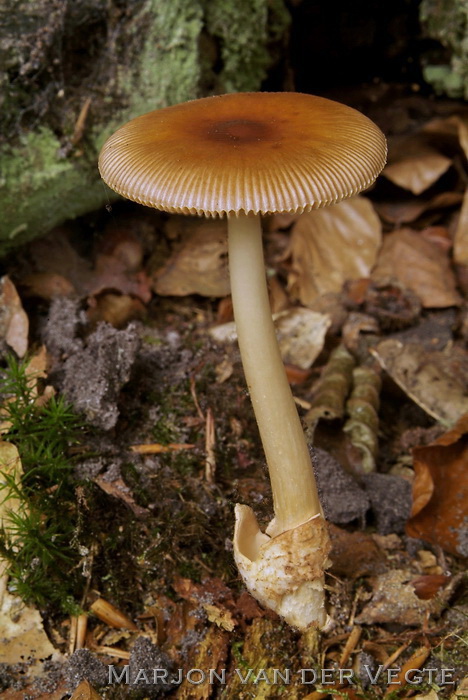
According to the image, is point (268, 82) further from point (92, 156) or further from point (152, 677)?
point (152, 677)

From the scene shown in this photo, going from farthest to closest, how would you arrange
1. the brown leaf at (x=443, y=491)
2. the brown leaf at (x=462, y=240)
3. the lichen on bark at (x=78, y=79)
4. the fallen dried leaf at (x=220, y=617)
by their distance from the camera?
1. the brown leaf at (x=462, y=240)
2. the lichen on bark at (x=78, y=79)
3. the brown leaf at (x=443, y=491)
4. the fallen dried leaf at (x=220, y=617)

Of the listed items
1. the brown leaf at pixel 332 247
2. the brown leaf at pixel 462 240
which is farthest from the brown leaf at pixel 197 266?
the brown leaf at pixel 462 240

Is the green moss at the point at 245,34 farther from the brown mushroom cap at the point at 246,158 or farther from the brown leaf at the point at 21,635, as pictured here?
the brown leaf at the point at 21,635

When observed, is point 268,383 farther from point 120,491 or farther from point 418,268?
point 418,268

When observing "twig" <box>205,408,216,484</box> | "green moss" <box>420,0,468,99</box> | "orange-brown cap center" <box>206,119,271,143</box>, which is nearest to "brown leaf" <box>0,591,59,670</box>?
"twig" <box>205,408,216,484</box>

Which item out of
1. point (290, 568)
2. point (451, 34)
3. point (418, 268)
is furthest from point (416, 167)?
point (290, 568)

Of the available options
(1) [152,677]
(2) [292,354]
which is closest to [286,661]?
(1) [152,677]
